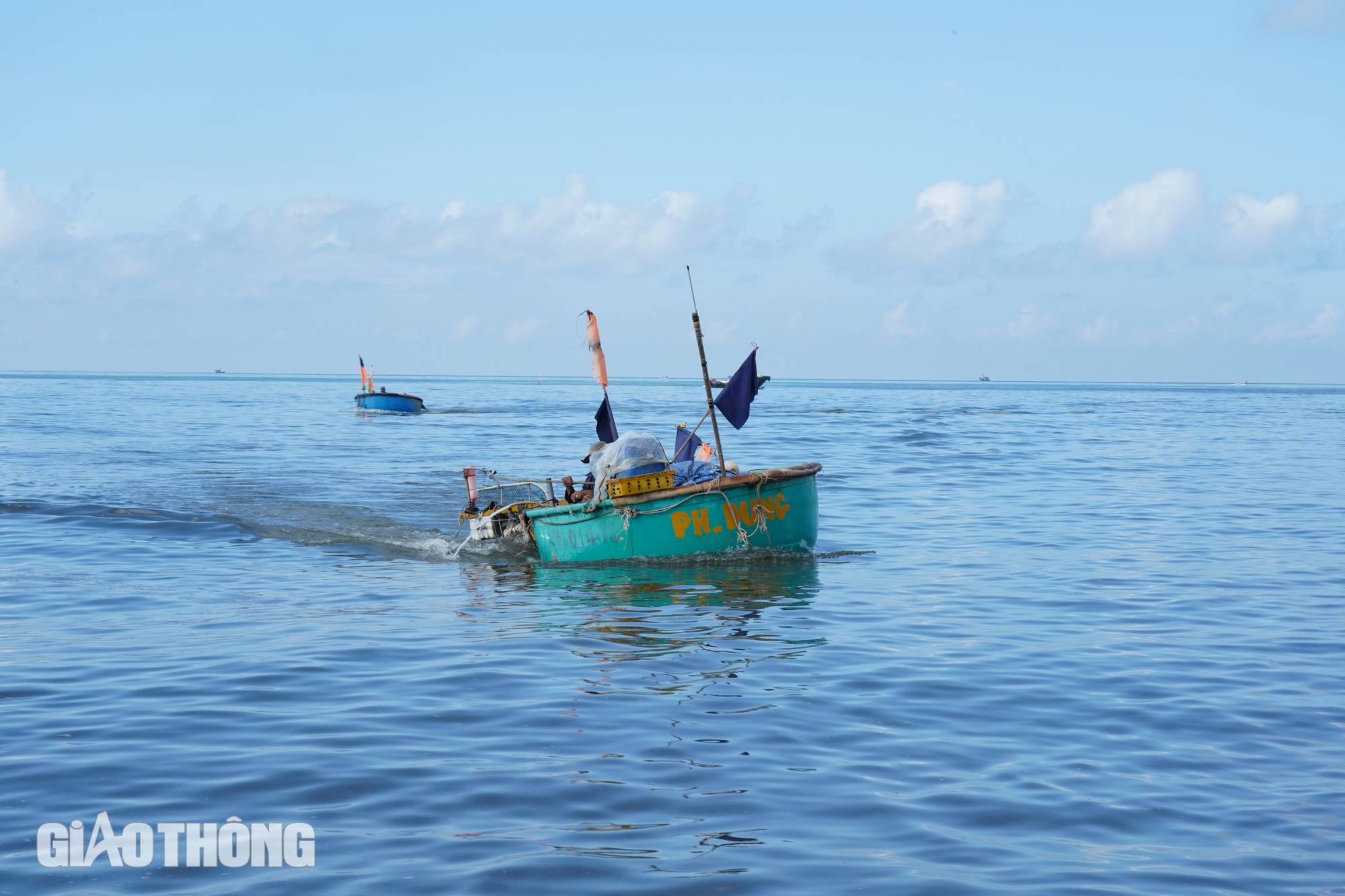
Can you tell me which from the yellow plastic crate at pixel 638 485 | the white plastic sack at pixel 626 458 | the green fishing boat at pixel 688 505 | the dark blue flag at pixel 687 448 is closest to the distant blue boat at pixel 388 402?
the dark blue flag at pixel 687 448

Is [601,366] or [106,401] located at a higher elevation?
[106,401]

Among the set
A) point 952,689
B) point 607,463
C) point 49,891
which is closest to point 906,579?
point 607,463

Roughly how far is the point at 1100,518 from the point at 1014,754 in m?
17.9

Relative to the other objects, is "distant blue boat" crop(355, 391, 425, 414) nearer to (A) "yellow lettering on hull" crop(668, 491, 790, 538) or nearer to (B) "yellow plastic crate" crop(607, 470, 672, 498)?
(B) "yellow plastic crate" crop(607, 470, 672, 498)

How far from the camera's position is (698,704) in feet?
35.4

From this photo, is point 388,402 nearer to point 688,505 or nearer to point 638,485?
point 638,485

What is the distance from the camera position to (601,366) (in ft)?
78.7

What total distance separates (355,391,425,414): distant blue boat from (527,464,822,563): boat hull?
6008 centimetres

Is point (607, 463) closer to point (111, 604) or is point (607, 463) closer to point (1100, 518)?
point (111, 604)

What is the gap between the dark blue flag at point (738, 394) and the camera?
1927 cm

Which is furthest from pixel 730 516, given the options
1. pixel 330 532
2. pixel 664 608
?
pixel 330 532

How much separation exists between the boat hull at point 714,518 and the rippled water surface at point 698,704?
0.45 metres

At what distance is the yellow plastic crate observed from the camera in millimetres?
19406

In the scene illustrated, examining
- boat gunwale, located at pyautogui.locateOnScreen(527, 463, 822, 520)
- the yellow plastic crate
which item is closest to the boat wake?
Answer: boat gunwale, located at pyautogui.locateOnScreen(527, 463, 822, 520)
